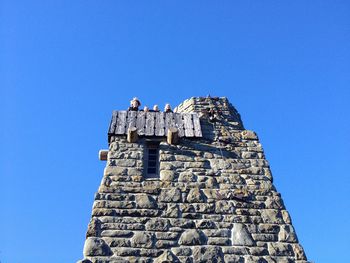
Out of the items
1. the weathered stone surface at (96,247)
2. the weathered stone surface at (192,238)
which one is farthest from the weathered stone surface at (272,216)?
the weathered stone surface at (96,247)

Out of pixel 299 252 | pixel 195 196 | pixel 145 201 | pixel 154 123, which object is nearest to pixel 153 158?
pixel 154 123

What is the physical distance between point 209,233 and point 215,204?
577mm

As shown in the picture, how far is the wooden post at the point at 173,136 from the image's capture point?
24.7 feet

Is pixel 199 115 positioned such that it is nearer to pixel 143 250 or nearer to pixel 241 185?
pixel 241 185

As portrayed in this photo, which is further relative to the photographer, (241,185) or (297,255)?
(241,185)

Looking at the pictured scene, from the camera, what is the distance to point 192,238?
20.5 ft

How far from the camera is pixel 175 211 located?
21.6 ft

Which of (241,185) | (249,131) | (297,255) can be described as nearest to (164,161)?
(241,185)

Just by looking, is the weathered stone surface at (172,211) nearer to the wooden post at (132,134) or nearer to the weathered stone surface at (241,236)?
the weathered stone surface at (241,236)

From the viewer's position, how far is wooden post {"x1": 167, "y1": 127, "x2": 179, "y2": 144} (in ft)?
24.7

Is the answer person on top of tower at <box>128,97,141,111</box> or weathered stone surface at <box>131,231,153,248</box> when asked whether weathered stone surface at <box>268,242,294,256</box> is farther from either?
person on top of tower at <box>128,97,141,111</box>

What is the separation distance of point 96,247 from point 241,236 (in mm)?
2368

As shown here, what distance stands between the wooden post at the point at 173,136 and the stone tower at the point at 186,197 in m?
0.02

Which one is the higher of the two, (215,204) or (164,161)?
(164,161)
